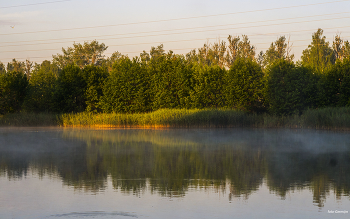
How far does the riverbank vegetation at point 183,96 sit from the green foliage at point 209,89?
92 mm

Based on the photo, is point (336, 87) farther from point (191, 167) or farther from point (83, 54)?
point (83, 54)

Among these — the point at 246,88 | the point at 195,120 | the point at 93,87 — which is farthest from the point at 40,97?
the point at 246,88

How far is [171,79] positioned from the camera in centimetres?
3859

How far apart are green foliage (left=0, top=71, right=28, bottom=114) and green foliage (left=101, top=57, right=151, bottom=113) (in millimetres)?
9217

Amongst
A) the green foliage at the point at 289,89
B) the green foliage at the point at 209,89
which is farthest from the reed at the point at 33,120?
the green foliage at the point at 289,89

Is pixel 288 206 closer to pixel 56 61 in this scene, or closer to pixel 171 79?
pixel 171 79

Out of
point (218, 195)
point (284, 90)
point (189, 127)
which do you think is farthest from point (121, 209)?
point (284, 90)

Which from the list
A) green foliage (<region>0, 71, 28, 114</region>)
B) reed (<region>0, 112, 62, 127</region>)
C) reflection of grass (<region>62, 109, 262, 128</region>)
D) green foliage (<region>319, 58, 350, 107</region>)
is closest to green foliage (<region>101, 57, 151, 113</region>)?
reflection of grass (<region>62, 109, 262, 128</region>)

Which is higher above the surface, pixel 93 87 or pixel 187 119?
pixel 93 87

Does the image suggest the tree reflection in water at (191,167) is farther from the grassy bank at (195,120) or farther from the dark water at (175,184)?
the grassy bank at (195,120)

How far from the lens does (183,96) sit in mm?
38000

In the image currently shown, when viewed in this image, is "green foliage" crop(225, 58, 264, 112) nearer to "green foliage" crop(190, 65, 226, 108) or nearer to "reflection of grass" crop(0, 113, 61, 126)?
"green foliage" crop(190, 65, 226, 108)

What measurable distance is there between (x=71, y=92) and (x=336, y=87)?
25.2 meters

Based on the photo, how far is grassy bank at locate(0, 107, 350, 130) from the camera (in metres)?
29.2
